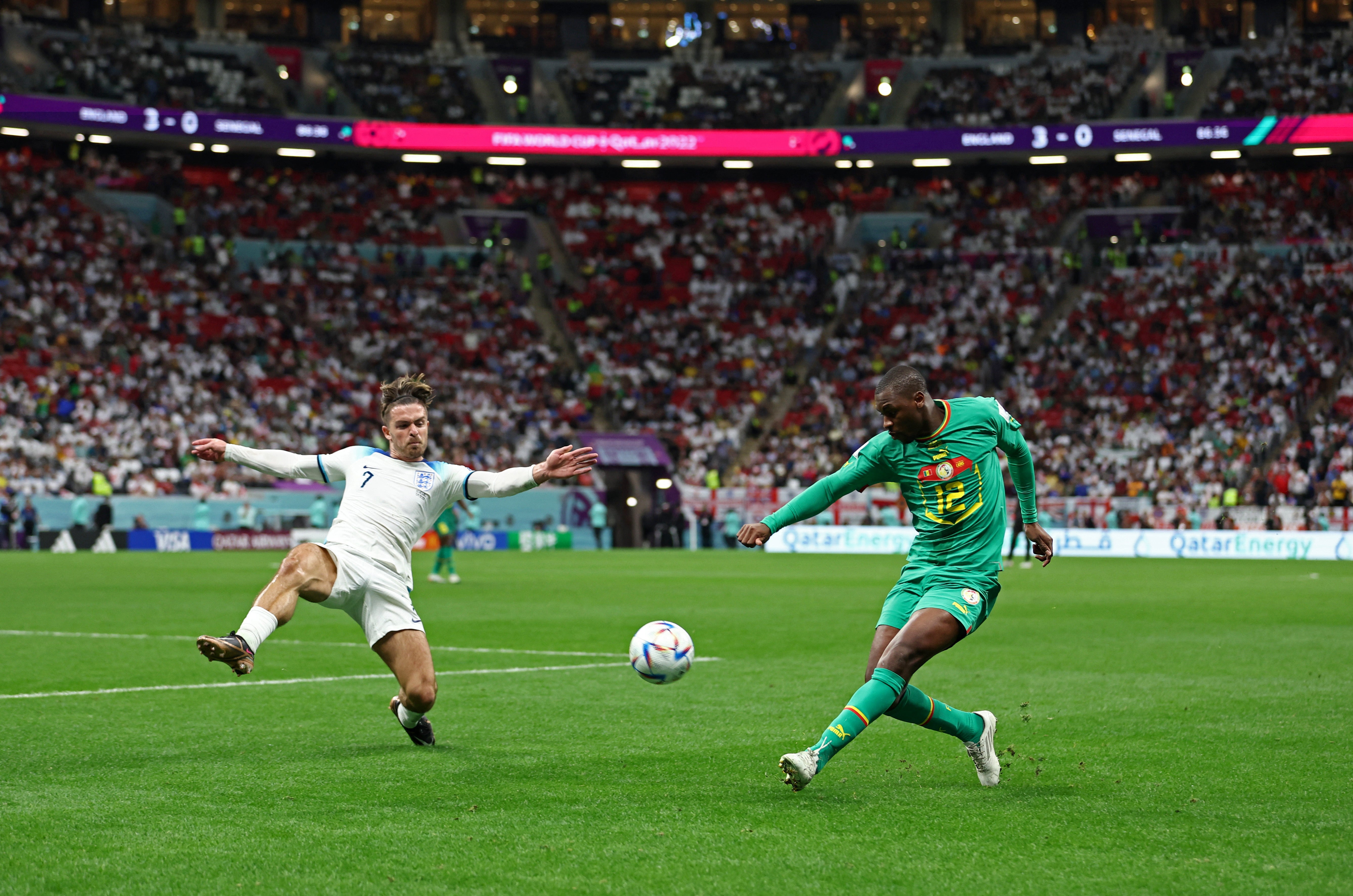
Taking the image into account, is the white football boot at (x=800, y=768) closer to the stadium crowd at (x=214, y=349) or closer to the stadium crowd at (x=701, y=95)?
the stadium crowd at (x=214, y=349)

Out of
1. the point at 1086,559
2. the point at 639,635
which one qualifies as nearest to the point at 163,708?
the point at 639,635

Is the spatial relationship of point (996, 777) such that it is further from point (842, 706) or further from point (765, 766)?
point (842, 706)

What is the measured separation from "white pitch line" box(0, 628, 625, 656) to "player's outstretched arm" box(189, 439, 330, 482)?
595cm

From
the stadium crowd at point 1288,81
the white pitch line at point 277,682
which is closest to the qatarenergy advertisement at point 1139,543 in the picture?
the stadium crowd at point 1288,81

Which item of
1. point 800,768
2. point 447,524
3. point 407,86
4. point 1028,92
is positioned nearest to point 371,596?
point 800,768

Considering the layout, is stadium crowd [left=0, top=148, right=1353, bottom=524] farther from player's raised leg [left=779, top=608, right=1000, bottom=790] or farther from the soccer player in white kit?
player's raised leg [left=779, top=608, right=1000, bottom=790]

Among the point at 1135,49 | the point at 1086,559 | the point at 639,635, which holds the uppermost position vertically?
the point at 1135,49

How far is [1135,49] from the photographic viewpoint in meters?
57.7

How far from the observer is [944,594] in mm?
7406

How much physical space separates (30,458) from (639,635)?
121 ft

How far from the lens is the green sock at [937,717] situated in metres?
7.38

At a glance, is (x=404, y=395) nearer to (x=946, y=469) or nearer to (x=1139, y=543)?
(x=946, y=469)

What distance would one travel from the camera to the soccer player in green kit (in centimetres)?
729

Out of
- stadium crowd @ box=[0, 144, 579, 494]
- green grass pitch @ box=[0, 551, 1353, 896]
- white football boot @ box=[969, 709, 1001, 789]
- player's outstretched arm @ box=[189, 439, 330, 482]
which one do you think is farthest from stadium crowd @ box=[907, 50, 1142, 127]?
white football boot @ box=[969, 709, 1001, 789]
